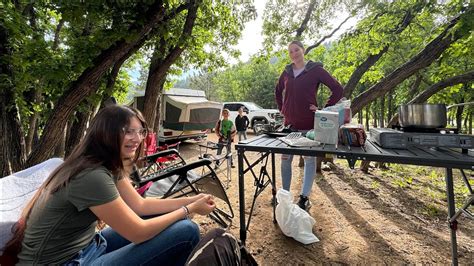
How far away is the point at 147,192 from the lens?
8.61ft

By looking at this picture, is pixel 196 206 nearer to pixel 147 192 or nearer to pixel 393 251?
pixel 147 192

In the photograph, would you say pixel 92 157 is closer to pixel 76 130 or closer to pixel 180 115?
pixel 76 130

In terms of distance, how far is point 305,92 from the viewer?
2.70 metres

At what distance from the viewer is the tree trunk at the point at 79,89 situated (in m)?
3.08

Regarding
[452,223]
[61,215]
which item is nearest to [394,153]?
[452,223]

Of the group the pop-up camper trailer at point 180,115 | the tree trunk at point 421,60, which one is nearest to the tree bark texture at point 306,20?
the tree trunk at point 421,60

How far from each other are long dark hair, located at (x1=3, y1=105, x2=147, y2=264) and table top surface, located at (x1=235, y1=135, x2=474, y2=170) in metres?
1.08

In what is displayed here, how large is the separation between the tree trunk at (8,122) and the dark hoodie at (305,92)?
10.5 ft

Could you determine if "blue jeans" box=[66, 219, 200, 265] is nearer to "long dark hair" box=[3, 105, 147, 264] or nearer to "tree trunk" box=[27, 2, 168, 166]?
"long dark hair" box=[3, 105, 147, 264]

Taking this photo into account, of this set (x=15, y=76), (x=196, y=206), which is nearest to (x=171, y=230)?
(x=196, y=206)

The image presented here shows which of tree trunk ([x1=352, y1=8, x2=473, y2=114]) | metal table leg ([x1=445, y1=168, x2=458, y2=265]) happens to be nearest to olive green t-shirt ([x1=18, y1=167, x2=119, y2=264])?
metal table leg ([x1=445, y1=168, x2=458, y2=265])

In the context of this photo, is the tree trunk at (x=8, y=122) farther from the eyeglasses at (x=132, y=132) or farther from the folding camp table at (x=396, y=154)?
the folding camp table at (x=396, y=154)

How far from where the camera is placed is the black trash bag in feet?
3.21

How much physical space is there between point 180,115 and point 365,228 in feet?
23.1
